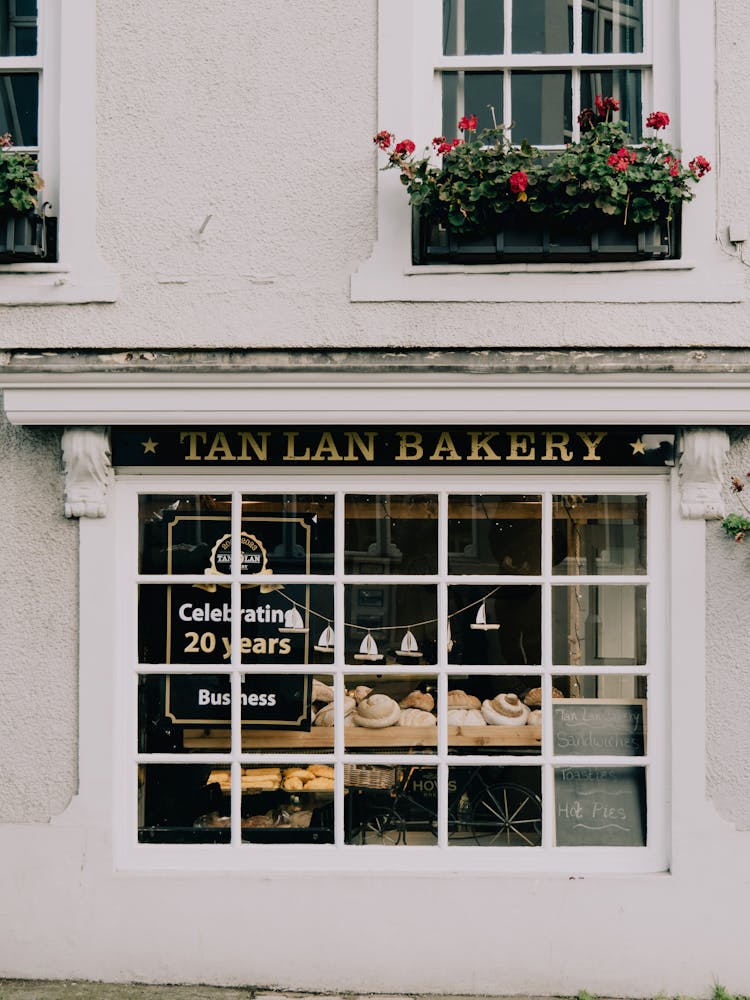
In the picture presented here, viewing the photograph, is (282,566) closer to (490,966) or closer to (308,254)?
(308,254)

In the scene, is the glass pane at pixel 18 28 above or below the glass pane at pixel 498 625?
above

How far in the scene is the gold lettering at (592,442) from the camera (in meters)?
4.99

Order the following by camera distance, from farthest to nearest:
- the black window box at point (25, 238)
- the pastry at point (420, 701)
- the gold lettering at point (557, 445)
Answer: the pastry at point (420, 701) < the gold lettering at point (557, 445) < the black window box at point (25, 238)

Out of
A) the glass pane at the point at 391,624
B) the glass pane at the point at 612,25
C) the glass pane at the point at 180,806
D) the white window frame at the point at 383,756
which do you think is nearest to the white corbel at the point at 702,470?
the white window frame at the point at 383,756

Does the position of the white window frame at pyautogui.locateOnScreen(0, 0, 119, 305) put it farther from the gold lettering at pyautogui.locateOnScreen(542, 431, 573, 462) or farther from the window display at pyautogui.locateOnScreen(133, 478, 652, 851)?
the gold lettering at pyautogui.locateOnScreen(542, 431, 573, 462)

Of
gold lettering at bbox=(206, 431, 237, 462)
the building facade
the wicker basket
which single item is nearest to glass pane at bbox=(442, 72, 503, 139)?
the building facade

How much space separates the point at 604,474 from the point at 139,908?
337 centimetres

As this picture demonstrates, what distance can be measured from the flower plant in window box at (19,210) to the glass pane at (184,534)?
56.7 inches

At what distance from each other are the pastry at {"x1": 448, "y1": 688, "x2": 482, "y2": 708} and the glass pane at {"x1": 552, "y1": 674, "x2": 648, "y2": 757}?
0.43 metres

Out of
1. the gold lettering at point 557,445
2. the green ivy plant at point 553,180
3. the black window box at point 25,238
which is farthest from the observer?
the gold lettering at point 557,445

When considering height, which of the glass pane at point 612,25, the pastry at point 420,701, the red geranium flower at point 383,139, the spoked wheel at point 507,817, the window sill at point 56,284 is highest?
the glass pane at point 612,25

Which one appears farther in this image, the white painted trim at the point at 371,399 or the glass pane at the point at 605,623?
the glass pane at the point at 605,623

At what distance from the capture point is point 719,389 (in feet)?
15.6

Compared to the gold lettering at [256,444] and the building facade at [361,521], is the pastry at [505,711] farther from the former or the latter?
the gold lettering at [256,444]
